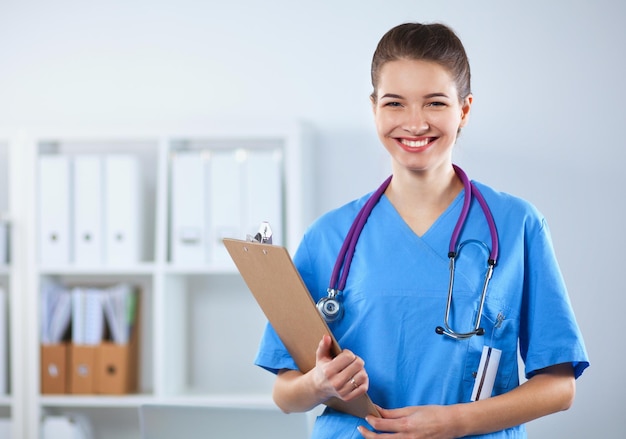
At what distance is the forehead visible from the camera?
121 cm

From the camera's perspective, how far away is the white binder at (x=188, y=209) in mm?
2729

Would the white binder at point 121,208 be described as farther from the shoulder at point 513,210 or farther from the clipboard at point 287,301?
the shoulder at point 513,210

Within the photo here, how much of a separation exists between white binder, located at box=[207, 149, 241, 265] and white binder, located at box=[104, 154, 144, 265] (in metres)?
0.27

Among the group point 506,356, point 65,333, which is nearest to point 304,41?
point 65,333

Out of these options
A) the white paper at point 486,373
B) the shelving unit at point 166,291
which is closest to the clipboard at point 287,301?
the white paper at point 486,373

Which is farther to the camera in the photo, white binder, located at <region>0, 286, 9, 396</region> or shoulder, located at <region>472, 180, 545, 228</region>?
white binder, located at <region>0, 286, 9, 396</region>

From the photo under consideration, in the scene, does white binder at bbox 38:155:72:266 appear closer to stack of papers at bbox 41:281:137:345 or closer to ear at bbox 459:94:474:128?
stack of papers at bbox 41:281:137:345

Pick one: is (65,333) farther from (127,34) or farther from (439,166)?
(439,166)

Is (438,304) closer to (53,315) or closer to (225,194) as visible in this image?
(225,194)

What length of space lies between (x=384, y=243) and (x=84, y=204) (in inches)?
68.4

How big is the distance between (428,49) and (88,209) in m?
1.83

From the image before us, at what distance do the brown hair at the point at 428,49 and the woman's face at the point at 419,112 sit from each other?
12mm

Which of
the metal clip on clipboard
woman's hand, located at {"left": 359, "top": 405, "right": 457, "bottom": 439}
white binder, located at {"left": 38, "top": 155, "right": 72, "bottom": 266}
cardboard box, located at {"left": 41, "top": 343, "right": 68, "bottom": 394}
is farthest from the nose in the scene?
cardboard box, located at {"left": 41, "top": 343, "right": 68, "bottom": 394}

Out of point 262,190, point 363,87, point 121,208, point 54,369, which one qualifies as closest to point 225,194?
point 262,190
